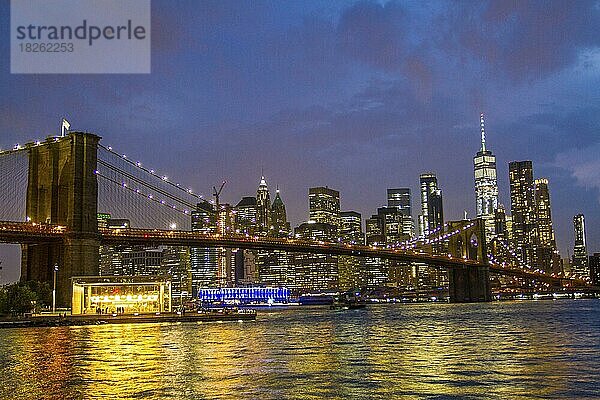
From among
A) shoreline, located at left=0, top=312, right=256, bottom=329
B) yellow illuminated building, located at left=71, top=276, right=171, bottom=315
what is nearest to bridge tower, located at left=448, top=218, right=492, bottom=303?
shoreline, located at left=0, top=312, right=256, bottom=329

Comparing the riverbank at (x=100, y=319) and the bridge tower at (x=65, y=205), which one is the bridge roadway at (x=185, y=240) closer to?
the bridge tower at (x=65, y=205)

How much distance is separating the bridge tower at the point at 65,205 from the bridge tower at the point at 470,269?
219 feet

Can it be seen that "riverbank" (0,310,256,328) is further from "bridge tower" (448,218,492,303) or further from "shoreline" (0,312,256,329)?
"bridge tower" (448,218,492,303)

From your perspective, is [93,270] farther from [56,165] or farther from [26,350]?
[26,350]

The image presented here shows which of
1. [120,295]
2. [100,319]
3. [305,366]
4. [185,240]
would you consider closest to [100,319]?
[100,319]

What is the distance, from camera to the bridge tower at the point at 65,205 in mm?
75562

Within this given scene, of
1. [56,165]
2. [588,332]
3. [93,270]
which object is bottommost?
[588,332]

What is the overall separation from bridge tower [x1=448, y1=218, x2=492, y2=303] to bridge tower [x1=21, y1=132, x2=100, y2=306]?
66.8 m

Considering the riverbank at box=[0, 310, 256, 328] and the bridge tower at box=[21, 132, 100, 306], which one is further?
the bridge tower at box=[21, 132, 100, 306]

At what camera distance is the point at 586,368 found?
95.5 feet

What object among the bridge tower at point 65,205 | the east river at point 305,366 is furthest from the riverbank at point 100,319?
the east river at point 305,366

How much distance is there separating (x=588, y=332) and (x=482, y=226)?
88535mm

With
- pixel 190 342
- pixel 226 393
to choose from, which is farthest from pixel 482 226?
pixel 226 393

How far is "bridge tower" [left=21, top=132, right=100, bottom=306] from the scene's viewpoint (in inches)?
2975
